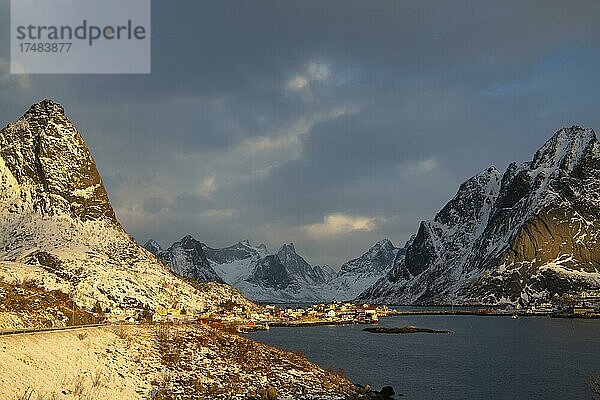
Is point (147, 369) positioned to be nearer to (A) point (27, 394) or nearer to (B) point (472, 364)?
(A) point (27, 394)

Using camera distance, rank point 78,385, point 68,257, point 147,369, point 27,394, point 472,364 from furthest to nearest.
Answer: point 68,257, point 472,364, point 147,369, point 78,385, point 27,394

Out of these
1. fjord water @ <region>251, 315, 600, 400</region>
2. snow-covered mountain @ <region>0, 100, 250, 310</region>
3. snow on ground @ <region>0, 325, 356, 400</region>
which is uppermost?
snow-covered mountain @ <region>0, 100, 250, 310</region>

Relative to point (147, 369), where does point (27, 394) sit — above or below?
above

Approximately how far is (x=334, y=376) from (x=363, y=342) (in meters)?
84.4

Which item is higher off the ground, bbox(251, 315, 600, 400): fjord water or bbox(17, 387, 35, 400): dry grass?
bbox(17, 387, 35, 400): dry grass

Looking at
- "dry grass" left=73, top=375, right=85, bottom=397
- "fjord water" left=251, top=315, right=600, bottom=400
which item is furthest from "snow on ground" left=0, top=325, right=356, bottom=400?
"fjord water" left=251, top=315, right=600, bottom=400

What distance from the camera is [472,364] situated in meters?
98.2

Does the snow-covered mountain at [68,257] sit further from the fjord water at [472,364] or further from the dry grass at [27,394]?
the dry grass at [27,394]

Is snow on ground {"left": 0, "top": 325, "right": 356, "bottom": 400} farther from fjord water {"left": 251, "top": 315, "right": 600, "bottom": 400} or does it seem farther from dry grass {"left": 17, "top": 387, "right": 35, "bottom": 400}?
fjord water {"left": 251, "top": 315, "right": 600, "bottom": 400}

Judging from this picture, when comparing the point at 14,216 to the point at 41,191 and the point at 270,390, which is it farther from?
the point at 270,390

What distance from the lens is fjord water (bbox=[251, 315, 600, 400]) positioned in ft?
236

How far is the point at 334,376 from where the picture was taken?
6712cm

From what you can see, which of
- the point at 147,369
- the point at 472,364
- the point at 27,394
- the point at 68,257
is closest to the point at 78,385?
the point at 27,394

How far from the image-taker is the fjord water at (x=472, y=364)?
7188cm
